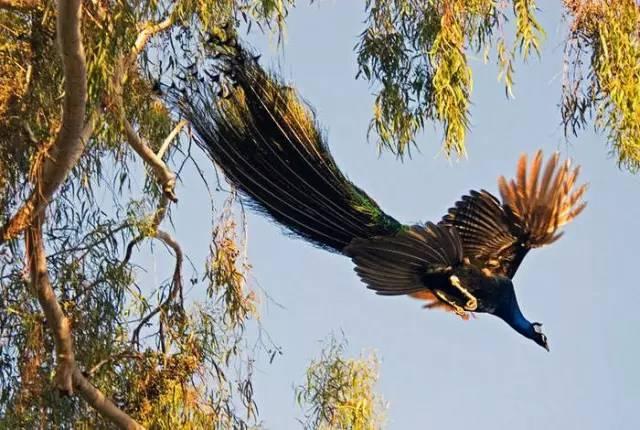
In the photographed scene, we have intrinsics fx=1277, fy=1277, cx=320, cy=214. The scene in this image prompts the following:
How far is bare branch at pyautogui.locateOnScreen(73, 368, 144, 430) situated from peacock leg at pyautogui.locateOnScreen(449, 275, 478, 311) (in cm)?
110

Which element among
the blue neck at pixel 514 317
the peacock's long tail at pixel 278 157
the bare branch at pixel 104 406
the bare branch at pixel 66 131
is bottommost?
the bare branch at pixel 104 406

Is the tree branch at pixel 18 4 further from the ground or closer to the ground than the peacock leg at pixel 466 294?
further from the ground

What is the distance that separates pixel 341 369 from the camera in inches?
190

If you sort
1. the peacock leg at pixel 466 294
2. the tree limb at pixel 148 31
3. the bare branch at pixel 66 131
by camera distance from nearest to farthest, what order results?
the bare branch at pixel 66 131 → the tree limb at pixel 148 31 → the peacock leg at pixel 466 294

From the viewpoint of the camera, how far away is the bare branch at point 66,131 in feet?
10.1

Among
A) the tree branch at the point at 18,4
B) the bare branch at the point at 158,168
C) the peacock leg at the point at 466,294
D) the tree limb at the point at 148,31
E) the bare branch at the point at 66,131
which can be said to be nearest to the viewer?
the bare branch at the point at 66,131

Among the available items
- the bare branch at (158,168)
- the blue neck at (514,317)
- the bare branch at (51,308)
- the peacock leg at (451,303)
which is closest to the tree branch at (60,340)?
the bare branch at (51,308)

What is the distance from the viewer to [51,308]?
12.6 feet

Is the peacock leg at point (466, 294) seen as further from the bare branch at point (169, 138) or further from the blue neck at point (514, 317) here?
the bare branch at point (169, 138)

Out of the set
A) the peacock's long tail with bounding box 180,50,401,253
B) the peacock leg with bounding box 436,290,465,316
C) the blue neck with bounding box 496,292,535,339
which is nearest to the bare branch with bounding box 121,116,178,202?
the peacock's long tail with bounding box 180,50,401,253

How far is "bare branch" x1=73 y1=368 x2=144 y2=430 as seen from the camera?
4.00 metres

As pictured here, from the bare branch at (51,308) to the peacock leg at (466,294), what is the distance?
1.22 m

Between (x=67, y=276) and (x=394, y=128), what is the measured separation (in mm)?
1246

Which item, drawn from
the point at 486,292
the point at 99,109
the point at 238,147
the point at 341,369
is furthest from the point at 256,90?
the point at 341,369
